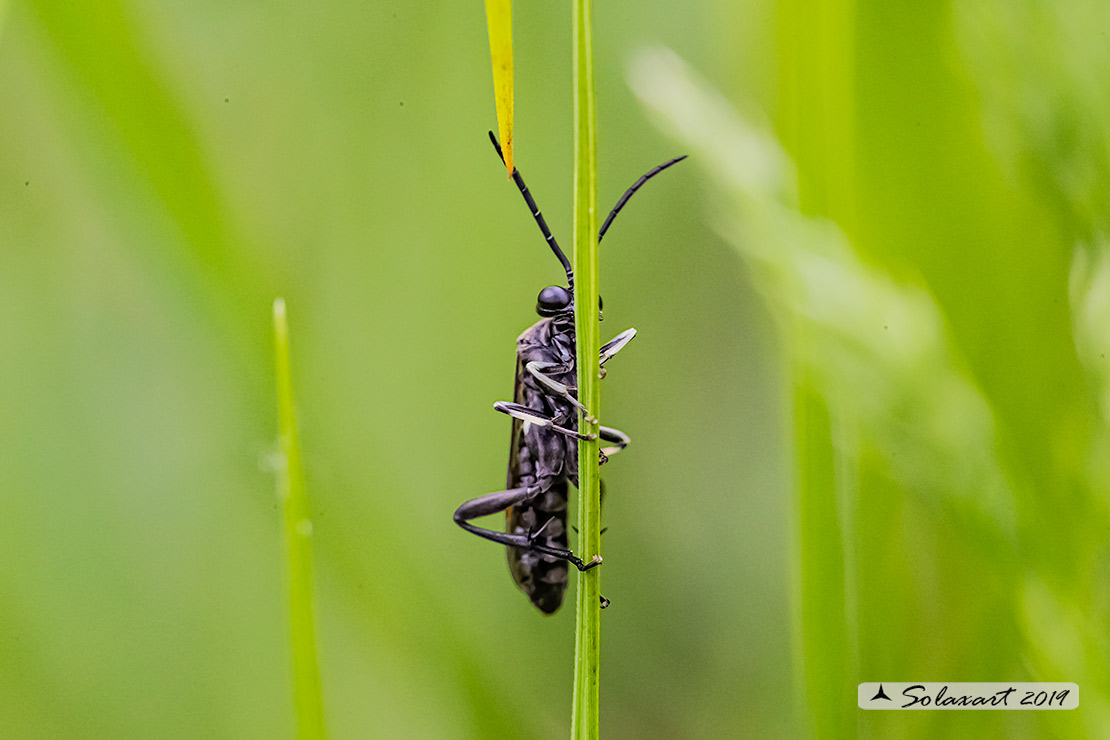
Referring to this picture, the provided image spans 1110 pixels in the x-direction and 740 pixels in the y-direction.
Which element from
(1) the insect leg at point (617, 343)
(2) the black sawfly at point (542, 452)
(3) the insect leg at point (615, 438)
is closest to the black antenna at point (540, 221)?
(2) the black sawfly at point (542, 452)

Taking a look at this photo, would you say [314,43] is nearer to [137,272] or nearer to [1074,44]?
[137,272]

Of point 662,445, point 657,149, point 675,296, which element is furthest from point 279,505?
point 657,149

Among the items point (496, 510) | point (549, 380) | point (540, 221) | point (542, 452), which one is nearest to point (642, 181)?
point (540, 221)

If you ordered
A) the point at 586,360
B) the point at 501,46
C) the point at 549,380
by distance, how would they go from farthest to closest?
the point at 549,380
the point at 586,360
the point at 501,46

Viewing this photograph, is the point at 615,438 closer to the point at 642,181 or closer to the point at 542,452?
the point at 542,452

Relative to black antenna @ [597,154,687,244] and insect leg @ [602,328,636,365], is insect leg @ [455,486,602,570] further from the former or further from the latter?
black antenna @ [597,154,687,244]

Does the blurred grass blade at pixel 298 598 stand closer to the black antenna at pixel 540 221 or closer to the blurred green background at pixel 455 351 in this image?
the blurred green background at pixel 455 351
